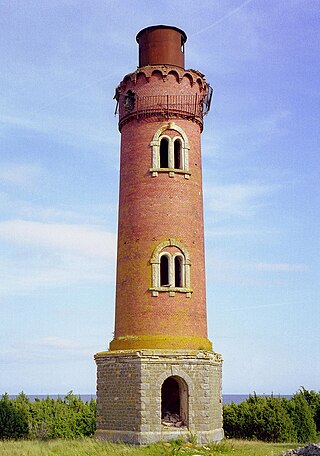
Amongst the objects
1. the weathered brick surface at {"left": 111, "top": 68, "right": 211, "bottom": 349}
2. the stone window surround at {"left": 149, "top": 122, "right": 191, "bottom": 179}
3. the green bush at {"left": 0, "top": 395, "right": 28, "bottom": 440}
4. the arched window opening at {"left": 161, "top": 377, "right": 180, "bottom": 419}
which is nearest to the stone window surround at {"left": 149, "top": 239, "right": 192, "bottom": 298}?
the weathered brick surface at {"left": 111, "top": 68, "right": 211, "bottom": 349}

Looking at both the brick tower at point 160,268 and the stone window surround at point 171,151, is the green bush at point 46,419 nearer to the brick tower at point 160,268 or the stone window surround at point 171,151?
the brick tower at point 160,268

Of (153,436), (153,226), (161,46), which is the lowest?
(153,436)

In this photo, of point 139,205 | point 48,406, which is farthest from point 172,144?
point 48,406

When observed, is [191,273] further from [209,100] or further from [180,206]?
[209,100]

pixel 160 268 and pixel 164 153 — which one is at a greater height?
pixel 164 153

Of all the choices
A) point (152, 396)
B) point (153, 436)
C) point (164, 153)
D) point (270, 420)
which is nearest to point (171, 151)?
point (164, 153)

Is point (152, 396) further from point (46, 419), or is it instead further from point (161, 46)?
point (161, 46)

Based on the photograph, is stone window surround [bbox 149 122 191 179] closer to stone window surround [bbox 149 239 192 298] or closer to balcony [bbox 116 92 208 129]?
balcony [bbox 116 92 208 129]

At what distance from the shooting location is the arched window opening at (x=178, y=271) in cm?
2023

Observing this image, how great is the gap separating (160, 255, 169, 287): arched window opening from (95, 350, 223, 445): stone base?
257cm

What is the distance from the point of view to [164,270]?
67.5 ft

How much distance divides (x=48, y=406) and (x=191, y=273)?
10.6 metres

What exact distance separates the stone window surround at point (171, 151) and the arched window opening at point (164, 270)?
2.95 m

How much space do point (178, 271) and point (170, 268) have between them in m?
0.46
